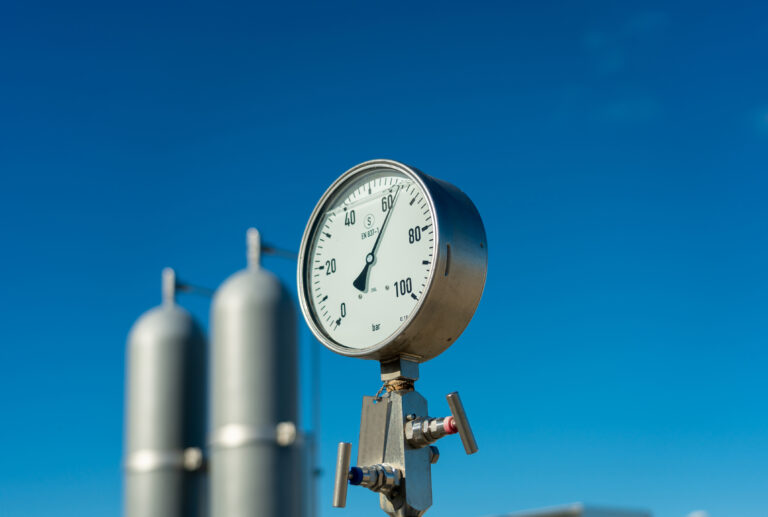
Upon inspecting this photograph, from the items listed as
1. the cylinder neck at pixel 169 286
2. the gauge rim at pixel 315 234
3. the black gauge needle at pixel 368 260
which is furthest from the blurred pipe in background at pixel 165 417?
the black gauge needle at pixel 368 260

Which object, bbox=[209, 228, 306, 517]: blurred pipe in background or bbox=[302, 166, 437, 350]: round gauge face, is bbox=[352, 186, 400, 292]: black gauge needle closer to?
bbox=[302, 166, 437, 350]: round gauge face

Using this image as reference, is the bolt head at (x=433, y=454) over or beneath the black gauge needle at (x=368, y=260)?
beneath

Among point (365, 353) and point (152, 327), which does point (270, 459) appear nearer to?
point (152, 327)

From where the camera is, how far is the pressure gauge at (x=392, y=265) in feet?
8.18

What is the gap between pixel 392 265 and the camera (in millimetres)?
2627

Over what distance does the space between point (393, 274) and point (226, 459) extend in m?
4.78

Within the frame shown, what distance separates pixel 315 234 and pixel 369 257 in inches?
12.6

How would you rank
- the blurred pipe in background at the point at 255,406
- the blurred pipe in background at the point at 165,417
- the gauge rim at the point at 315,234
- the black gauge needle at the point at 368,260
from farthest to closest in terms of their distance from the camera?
the blurred pipe in background at the point at 165,417
the blurred pipe in background at the point at 255,406
the black gauge needle at the point at 368,260
the gauge rim at the point at 315,234

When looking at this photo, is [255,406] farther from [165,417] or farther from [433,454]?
[433,454]

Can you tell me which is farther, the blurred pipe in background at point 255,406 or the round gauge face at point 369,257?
the blurred pipe in background at point 255,406

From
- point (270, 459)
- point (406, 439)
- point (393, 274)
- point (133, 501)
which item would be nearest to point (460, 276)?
point (393, 274)

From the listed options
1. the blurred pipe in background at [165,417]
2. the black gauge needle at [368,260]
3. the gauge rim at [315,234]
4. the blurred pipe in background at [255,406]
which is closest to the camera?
the gauge rim at [315,234]

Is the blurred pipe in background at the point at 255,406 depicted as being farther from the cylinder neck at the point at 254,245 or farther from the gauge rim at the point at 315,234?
the gauge rim at the point at 315,234

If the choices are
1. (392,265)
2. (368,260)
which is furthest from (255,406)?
(392,265)
